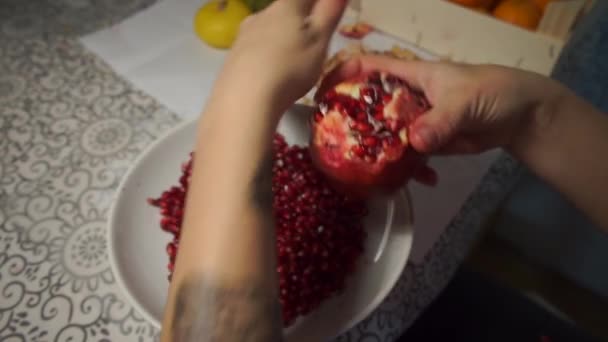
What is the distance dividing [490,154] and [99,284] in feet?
1.98

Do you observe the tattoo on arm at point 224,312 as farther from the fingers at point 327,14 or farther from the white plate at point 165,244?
the fingers at point 327,14

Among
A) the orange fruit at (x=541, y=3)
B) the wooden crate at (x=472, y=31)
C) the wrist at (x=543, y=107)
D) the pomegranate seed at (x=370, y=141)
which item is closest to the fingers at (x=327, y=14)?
the pomegranate seed at (x=370, y=141)

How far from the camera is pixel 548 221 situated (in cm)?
101

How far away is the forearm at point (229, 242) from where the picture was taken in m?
0.34

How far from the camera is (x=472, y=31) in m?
0.85

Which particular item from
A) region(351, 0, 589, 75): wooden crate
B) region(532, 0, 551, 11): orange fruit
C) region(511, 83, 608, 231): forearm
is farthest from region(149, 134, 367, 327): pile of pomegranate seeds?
region(532, 0, 551, 11): orange fruit

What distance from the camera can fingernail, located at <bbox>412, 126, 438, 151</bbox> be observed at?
47cm

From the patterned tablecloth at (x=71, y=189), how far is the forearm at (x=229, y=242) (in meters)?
0.23

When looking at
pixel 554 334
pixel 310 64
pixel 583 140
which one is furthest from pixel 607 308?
pixel 310 64

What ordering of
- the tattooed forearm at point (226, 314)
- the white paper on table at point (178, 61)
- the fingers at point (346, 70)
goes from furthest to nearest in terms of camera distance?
the white paper on table at point (178, 61) < the fingers at point (346, 70) < the tattooed forearm at point (226, 314)

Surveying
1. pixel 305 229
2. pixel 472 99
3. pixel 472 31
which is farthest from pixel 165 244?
pixel 472 31

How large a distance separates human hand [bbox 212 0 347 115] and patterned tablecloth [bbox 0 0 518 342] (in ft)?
0.98

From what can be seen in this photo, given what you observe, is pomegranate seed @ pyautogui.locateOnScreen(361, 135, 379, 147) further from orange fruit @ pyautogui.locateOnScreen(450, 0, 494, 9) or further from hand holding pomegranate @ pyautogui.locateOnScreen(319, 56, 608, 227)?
orange fruit @ pyautogui.locateOnScreen(450, 0, 494, 9)

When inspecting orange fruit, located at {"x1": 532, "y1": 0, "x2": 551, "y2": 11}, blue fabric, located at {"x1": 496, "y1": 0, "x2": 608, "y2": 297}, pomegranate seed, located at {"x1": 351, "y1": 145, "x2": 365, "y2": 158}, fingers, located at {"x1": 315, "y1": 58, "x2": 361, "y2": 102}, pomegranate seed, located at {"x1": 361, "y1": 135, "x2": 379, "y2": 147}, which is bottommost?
blue fabric, located at {"x1": 496, "y1": 0, "x2": 608, "y2": 297}
